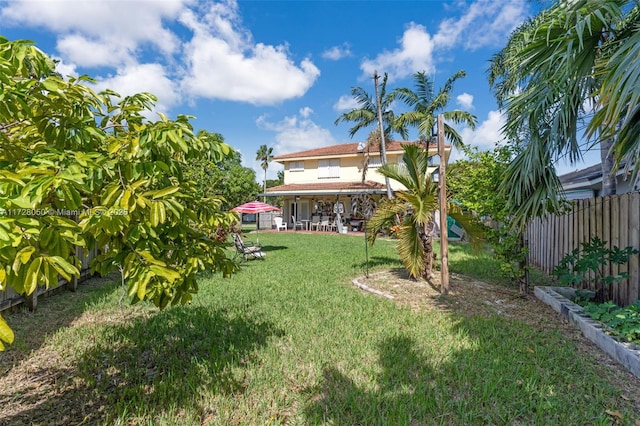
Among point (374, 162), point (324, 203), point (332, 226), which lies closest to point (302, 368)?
point (332, 226)

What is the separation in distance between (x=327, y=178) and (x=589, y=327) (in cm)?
2404

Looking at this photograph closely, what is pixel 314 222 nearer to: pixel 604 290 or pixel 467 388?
pixel 604 290

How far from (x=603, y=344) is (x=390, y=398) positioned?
333cm

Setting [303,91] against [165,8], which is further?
[303,91]

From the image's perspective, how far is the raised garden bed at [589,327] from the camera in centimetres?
378

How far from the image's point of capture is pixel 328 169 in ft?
91.8

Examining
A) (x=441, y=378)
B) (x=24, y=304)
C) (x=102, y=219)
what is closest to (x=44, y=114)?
(x=102, y=219)

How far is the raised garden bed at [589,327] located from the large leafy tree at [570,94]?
5.27 ft

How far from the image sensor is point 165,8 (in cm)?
720

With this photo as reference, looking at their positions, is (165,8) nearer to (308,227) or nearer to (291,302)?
(291,302)

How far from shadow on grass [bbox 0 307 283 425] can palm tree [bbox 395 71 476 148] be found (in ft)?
55.7

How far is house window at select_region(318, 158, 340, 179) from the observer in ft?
91.1

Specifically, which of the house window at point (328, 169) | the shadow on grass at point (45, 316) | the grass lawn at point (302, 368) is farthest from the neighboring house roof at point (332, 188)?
the shadow on grass at point (45, 316)

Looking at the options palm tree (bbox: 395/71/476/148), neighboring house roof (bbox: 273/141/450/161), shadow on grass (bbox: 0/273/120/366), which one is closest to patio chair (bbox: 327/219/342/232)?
neighboring house roof (bbox: 273/141/450/161)
